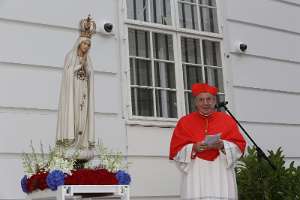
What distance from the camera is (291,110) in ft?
25.7

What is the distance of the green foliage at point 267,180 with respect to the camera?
6.09 meters

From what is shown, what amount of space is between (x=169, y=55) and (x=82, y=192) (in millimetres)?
3043

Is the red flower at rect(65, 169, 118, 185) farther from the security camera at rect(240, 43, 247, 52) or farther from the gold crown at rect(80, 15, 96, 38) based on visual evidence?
the security camera at rect(240, 43, 247, 52)

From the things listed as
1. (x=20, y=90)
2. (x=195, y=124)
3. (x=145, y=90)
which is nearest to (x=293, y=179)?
(x=195, y=124)

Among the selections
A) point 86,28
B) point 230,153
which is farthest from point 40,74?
point 230,153

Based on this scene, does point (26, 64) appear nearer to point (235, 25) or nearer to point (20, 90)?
point (20, 90)

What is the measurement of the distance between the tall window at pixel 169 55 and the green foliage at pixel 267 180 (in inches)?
46.0

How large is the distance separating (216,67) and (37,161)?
3.32 m

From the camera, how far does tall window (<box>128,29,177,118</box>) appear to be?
265 inches

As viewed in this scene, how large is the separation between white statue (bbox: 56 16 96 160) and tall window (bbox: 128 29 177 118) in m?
1.65

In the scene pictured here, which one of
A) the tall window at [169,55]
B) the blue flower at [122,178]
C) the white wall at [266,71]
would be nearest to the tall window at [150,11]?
the tall window at [169,55]

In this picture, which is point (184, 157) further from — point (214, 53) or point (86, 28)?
point (214, 53)

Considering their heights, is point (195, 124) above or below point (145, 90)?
below

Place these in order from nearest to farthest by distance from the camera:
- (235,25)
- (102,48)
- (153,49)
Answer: (102,48) → (153,49) → (235,25)
